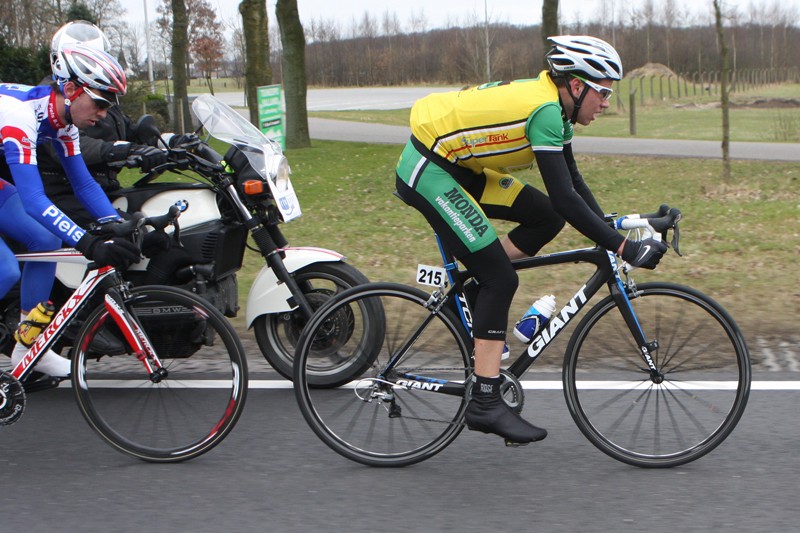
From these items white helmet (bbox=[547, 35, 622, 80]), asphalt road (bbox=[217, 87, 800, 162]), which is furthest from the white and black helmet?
asphalt road (bbox=[217, 87, 800, 162])

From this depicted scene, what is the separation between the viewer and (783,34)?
242 feet

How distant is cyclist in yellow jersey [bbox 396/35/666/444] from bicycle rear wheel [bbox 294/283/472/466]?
0.54ft

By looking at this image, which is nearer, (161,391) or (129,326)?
(129,326)

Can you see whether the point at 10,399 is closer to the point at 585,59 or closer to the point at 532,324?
the point at 532,324

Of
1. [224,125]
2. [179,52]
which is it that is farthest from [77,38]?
[179,52]

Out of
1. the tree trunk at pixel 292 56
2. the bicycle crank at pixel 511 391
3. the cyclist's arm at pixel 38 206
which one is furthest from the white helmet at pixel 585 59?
the tree trunk at pixel 292 56

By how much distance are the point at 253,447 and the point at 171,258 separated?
1150 mm

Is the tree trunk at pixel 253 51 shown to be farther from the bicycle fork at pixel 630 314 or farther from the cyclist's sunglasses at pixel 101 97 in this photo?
the bicycle fork at pixel 630 314

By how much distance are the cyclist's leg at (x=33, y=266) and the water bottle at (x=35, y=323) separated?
0.13m

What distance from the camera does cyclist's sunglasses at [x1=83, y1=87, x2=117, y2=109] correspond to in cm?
428

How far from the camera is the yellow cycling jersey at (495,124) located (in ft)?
12.6

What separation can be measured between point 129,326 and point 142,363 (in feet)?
0.68

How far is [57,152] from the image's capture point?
4.73 metres

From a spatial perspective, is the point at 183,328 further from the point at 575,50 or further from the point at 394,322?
the point at 575,50
